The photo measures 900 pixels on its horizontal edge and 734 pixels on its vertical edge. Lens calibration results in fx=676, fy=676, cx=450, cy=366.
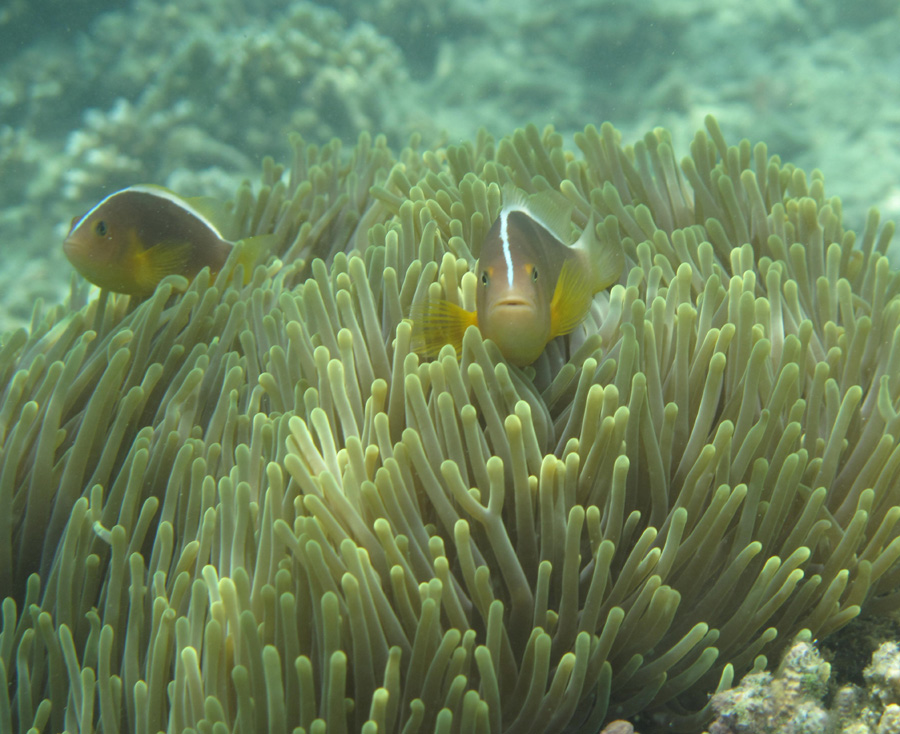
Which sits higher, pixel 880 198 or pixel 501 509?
pixel 880 198

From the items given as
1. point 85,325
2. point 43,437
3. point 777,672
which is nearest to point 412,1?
point 85,325

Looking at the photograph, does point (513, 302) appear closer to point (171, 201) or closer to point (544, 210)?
point (544, 210)

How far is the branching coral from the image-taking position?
116 cm

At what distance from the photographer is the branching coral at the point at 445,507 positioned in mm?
1162

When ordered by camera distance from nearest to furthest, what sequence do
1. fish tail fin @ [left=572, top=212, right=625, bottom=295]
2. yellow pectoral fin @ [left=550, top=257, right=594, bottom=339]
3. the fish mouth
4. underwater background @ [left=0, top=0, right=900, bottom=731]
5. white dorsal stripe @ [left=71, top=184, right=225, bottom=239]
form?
the fish mouth < yellow pectoral fin @ [left=550, top=257, right=594, bottom=339] < fish tail fin @ [left=572, top=212, right=625, bottom=295] < white dorsal stripe @ [left=71, top=184, right=225, bottom=239] < underwater background @ [left=0, top=0, right=900, bottom=731]

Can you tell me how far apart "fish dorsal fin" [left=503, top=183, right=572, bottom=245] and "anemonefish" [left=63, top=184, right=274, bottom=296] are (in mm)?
879

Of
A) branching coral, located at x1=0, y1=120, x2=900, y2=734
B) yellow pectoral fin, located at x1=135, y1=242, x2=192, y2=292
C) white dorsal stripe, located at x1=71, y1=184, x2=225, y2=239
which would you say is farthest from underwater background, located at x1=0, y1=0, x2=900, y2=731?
branching coral, located at x1=0, y1=120, x2=900, y2=734

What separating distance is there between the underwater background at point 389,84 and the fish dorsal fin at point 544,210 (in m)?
5.54

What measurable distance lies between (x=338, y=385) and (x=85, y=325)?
1139mm

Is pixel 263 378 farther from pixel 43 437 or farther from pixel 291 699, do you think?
pixel 291 699

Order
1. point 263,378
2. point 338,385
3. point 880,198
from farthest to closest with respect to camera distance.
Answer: point 880,198 < point 263,378 < point 338,385

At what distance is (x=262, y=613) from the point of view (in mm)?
1215

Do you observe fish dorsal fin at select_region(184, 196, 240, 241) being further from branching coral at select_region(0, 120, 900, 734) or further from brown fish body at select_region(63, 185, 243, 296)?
branching coral at select_region(0, 120, 900, 734)

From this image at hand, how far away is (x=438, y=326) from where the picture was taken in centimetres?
147
